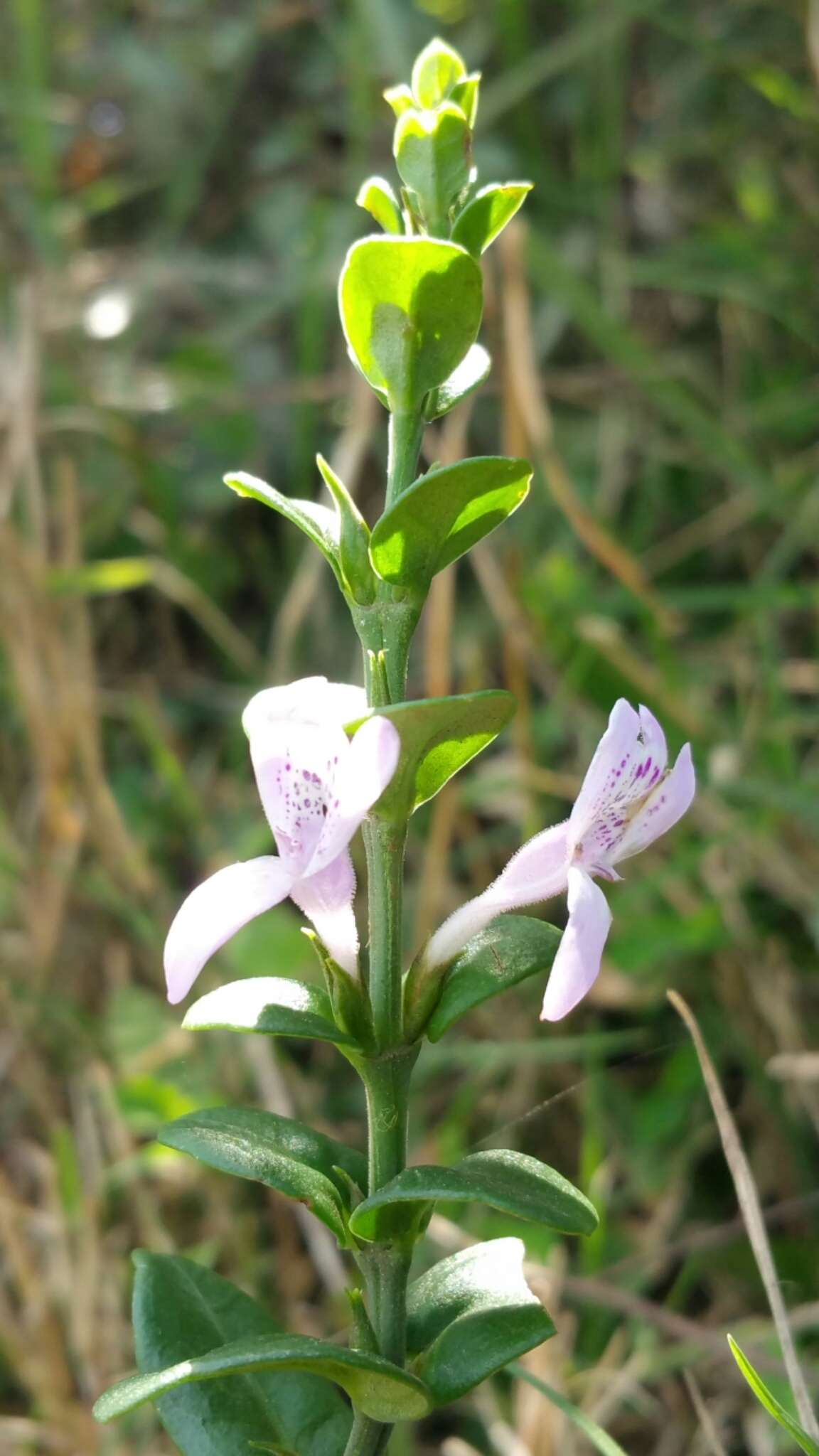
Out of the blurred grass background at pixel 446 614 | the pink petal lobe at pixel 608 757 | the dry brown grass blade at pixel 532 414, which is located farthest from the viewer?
the dry brown grass blade at pixel 532 414

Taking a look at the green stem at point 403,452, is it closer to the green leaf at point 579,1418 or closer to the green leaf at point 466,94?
the green leaf at point 466,94

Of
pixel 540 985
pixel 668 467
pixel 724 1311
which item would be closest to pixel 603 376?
pixel 668 467

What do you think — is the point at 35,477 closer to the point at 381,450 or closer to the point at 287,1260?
the point at 381,450

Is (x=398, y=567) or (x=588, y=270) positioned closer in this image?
(x=398, y=567)

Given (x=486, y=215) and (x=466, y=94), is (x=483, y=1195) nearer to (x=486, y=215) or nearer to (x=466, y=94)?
(x=486, y=215)

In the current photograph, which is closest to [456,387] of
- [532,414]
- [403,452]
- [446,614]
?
[403,452]

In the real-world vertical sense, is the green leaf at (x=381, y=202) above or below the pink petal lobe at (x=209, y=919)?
above

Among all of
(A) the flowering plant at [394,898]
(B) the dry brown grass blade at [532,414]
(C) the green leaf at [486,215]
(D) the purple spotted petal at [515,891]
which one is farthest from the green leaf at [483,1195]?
(B) the dry brown grass blade at [532,414]
